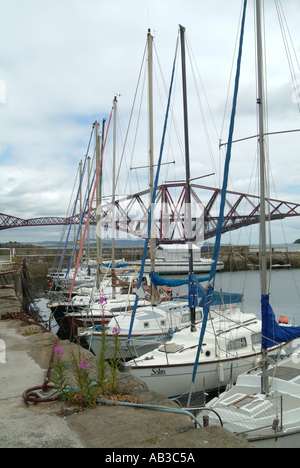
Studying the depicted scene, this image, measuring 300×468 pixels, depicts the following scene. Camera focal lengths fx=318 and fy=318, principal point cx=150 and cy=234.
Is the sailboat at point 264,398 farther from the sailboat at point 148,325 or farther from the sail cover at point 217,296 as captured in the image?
the sailboat at point 148,325

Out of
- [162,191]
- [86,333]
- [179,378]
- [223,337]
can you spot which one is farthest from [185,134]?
[162,191]

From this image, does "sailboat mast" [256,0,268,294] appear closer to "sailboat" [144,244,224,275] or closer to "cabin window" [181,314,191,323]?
"cabin window" [181,314,191,323]

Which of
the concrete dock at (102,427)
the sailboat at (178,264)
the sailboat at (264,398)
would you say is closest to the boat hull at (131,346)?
the sailboat at (264,398)

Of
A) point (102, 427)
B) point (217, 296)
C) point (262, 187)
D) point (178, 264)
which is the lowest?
point (178, 264)

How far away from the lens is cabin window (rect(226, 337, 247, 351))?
10125mm

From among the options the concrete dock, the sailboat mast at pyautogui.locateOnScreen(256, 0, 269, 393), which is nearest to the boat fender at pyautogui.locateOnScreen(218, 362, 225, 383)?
the sailboat mast at pyautogui.locateOnScreen(256, 0, 269, 393)

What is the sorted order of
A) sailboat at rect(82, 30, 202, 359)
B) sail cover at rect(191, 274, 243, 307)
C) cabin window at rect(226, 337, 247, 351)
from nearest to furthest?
1. sail cover at rect(191, 274, 243, 307)
2. cabin window at rect(226, 337, 247, 351)
3. sailboat at rect(82, 30, 202, 359)

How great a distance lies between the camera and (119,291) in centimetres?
1945

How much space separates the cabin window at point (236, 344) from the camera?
33.2 feet

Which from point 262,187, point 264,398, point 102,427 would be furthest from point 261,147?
point 102,427

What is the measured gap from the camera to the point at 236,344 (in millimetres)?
10312

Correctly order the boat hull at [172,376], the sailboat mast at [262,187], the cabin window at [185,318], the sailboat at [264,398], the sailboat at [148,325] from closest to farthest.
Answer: the sailboat at [264,398], the sailboat mast at [262,187], the boat hull at [172,376], the sailboat at [148,325], the cabin window at [185,318]

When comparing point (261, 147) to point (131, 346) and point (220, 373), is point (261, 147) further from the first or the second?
point (131, 346)
